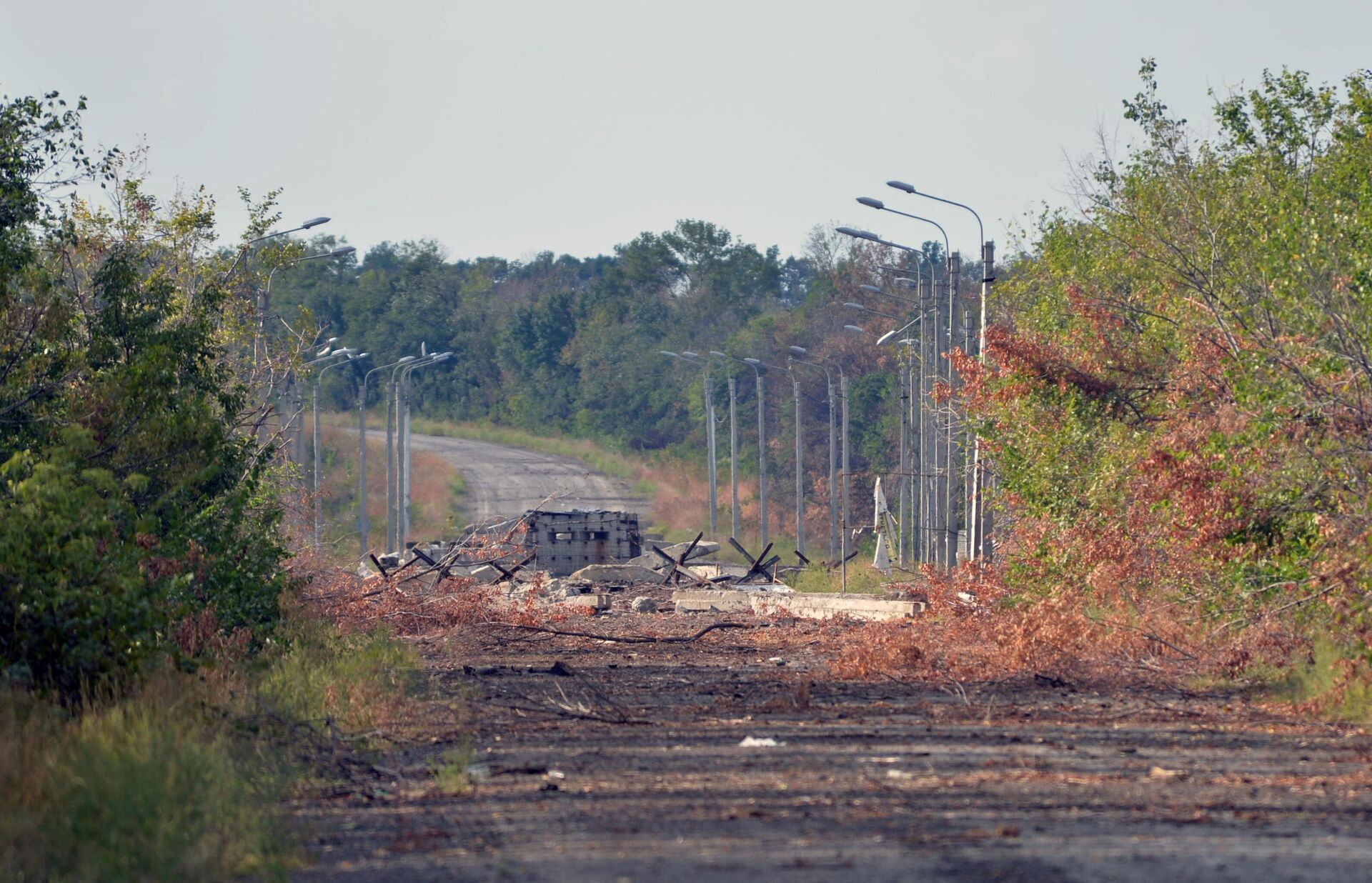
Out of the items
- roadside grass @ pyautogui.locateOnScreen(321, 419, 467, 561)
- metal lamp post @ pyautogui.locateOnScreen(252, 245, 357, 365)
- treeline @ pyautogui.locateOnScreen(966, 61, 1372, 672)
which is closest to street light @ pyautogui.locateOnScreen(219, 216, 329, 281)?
metal lamp post @ pyautogui.locateOnScreen(252, 245, 357, 365)

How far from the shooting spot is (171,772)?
7969mm

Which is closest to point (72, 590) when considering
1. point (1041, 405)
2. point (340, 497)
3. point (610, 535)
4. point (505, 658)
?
point (505, 658)

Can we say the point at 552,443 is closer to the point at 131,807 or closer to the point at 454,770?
the point at 454,770

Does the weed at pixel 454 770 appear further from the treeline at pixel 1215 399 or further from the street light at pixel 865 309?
the street light at pixel 865 309

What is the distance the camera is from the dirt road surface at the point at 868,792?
7.18 metres

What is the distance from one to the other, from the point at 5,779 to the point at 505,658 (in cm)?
1112

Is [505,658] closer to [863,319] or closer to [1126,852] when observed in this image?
[1126,852]

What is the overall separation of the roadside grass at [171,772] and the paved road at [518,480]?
54.9 meters

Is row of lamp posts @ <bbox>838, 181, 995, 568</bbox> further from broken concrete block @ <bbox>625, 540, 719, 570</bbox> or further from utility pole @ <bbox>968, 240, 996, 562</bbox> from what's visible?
broken concrete block @ <bbox>625, 540, 719, 570</bbox>

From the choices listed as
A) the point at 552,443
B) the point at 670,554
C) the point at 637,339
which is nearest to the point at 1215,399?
the point at 670,554

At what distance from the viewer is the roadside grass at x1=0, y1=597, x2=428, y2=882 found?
7.09 meters

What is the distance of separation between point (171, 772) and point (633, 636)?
46.5ft

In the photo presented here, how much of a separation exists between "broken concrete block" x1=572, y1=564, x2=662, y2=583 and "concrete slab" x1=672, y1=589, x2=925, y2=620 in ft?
9.34

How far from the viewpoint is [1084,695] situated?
14.0m
